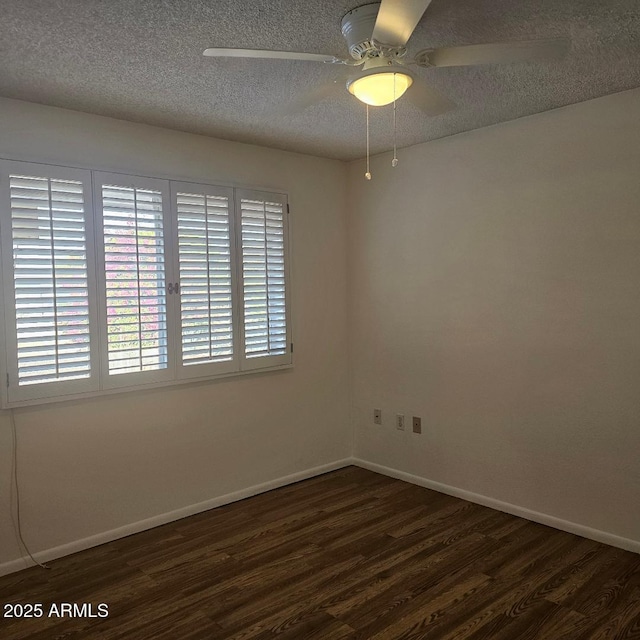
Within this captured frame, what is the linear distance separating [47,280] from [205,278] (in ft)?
3.10

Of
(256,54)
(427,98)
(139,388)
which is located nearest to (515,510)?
(139,388)

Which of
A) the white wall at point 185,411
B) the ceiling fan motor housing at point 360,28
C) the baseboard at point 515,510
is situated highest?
the ceiling fan motor housing at point 360,28

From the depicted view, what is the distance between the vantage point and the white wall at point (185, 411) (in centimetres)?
300

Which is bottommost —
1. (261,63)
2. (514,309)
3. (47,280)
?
(514,309)

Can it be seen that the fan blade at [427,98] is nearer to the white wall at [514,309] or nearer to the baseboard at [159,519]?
the white wall at [514,309]

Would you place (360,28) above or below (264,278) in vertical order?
above

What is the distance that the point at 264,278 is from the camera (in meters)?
3.94

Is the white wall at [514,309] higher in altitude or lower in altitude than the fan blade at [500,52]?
lower

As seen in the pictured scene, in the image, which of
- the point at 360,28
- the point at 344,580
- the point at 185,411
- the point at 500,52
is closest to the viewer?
the point at 500,52

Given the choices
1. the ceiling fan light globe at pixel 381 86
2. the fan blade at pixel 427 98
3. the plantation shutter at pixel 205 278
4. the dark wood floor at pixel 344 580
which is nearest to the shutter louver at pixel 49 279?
the plantation shutter at pixel 205 278

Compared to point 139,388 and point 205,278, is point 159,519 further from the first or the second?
point 205,278

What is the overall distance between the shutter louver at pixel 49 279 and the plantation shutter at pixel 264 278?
1.08m

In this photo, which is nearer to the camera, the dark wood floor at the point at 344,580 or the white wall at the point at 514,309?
the dark wood floor at the point at 344,580

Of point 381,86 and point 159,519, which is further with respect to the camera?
point 159,519
